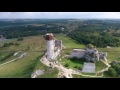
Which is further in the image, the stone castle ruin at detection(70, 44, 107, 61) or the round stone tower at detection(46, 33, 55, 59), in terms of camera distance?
the stone castle ruin at detection(70, 44, 107, 61)

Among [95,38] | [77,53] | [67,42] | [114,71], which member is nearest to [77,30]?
[95,38]

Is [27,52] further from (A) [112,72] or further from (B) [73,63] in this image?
(A) [112,72]

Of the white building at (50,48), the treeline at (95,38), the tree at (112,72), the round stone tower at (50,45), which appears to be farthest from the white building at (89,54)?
the tree at (112,72)

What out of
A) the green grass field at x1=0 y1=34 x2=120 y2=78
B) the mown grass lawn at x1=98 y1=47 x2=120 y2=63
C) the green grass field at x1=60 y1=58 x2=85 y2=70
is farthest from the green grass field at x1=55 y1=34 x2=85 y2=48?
the green grass field at x1=60 y1=58 x2=85 y2=70

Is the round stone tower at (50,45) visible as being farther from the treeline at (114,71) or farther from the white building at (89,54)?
the treeline at (114,71)

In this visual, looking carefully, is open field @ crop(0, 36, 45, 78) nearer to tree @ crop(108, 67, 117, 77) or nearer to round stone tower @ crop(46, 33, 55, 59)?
round stone tower @ crop(46, 33, 55, 59)

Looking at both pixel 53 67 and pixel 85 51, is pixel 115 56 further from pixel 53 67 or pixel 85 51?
pixel 53 67

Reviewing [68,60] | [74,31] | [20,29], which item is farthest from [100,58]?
[20,29]
